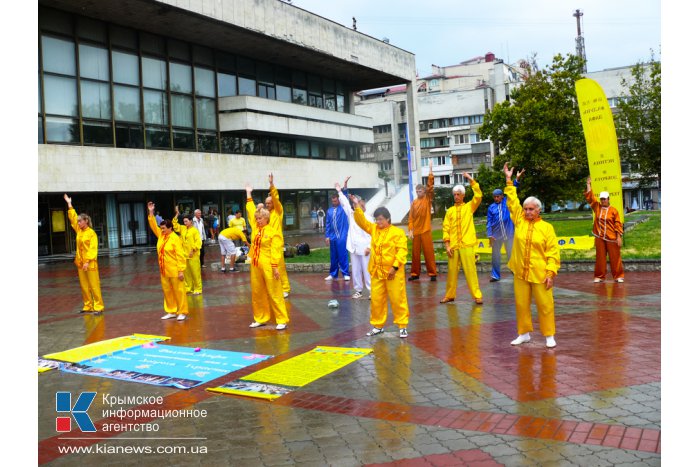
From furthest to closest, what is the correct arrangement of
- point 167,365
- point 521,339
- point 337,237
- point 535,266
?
point 337,237 < point 521,339 < point 167,365 < point 535,266

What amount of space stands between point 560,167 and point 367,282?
80.1 feet

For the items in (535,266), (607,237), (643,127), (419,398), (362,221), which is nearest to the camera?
(419,398)

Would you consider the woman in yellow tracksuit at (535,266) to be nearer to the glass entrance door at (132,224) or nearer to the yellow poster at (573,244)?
the yellow poster at (573,244)

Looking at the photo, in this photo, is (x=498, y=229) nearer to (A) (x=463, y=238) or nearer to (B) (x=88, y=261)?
(A) (x=463, y=238)

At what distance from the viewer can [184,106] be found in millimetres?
32125

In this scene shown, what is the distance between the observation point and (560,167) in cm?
3384

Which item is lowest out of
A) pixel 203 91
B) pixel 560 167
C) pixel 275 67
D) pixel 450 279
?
pixel 450 279

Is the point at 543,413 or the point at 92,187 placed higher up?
the point at 92,187

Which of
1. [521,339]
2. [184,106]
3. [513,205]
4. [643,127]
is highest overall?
[184,106]

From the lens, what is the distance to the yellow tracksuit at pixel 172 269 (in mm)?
10734

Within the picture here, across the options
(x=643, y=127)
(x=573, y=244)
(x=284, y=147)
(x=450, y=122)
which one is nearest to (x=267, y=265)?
(x=573, y=244)

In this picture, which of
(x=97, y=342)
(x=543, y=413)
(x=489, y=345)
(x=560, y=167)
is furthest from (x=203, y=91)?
→ (x=543, y=413)

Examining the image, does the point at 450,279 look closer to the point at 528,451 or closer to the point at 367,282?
the point at 367,282

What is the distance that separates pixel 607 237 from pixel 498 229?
2.17 meters
